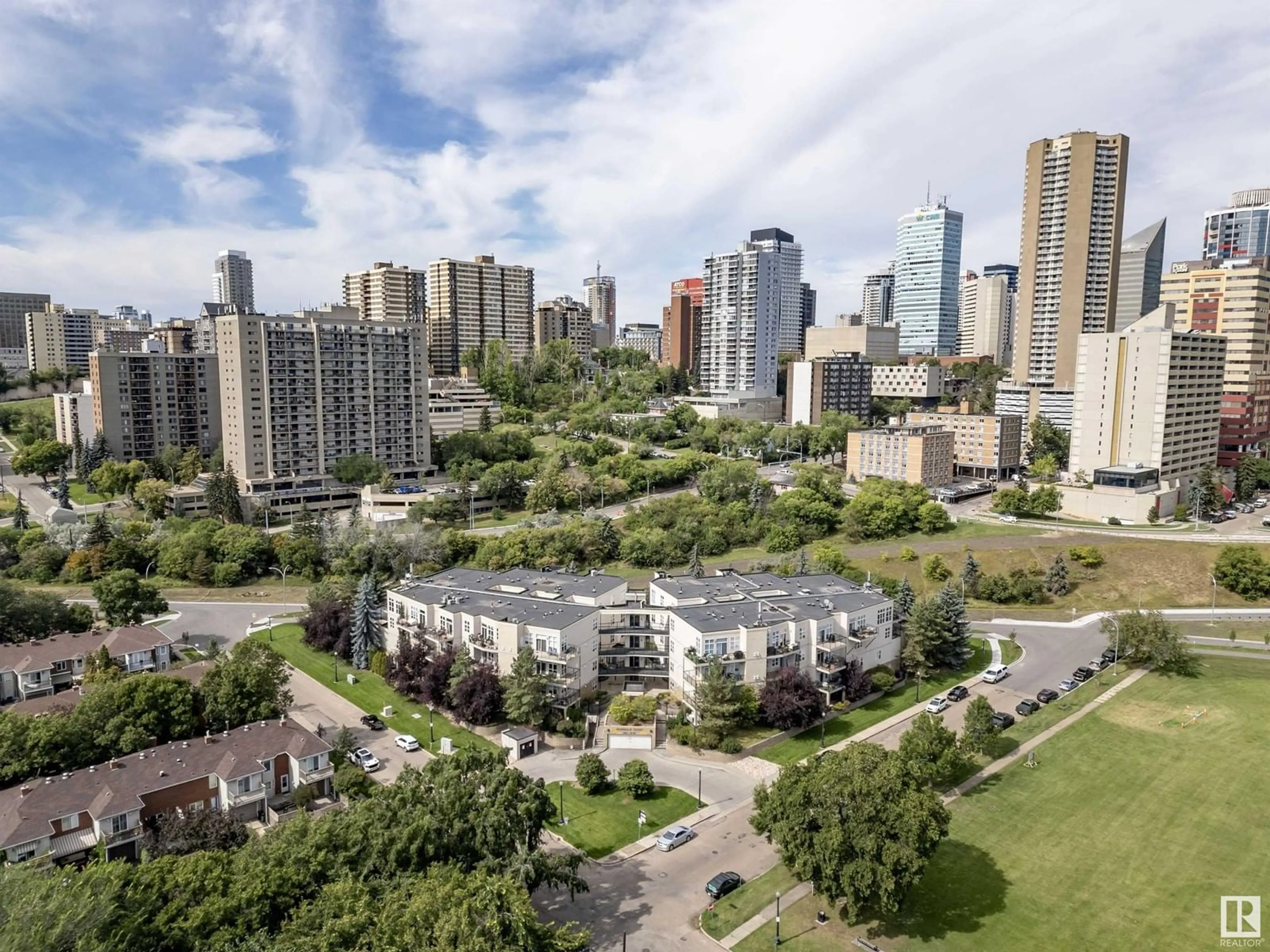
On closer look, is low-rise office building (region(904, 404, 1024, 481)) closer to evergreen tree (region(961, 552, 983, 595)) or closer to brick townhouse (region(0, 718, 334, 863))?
evergreen tree (region(961, 552, 983, 595))

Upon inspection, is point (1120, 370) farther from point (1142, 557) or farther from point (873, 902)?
point (873, 902)

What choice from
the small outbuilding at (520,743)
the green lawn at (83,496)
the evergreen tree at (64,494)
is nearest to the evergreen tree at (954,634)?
the small outbuilding at (520,743)

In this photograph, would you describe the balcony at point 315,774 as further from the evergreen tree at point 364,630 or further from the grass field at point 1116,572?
the grass field at point 1116,572

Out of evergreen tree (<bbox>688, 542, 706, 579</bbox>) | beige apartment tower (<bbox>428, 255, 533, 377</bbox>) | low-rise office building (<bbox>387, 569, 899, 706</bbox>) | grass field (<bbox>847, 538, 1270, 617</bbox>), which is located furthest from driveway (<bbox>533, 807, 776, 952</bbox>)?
beige apartment tower (<bbox>428, 255, 533, 377</bbox>)

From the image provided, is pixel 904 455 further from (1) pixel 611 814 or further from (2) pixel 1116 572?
(1) pixel 611 814

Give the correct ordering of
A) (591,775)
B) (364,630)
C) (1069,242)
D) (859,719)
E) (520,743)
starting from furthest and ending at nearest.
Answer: (1069,242) < (364,630) < (859,719) < (520,743) < (591,775)

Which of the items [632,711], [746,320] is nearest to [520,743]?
[632,711]

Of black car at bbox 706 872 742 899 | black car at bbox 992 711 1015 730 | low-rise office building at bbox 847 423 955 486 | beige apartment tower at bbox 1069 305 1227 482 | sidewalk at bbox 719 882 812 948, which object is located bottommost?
sidewalk at bbox 719 882 812 948
